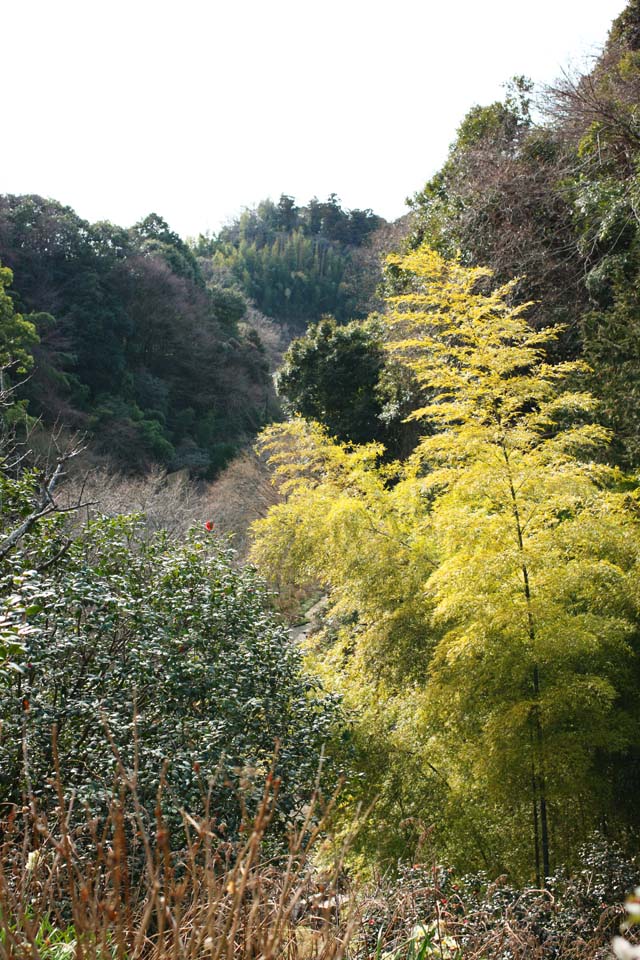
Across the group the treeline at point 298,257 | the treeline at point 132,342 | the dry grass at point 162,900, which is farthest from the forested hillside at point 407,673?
the treeline at point 298,257

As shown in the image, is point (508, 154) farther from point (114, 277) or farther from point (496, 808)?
point (114, 277)

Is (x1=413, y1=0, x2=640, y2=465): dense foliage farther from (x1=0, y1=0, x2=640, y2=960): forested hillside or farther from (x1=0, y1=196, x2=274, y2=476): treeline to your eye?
(x1=0, y1=196, x2=274, y2=476): treeline

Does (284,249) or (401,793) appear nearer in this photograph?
(401,793)

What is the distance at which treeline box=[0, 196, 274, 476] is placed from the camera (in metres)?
16.2

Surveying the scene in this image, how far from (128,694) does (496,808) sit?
2.54 metres

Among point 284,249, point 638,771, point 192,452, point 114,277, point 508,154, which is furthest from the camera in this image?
point 284,249

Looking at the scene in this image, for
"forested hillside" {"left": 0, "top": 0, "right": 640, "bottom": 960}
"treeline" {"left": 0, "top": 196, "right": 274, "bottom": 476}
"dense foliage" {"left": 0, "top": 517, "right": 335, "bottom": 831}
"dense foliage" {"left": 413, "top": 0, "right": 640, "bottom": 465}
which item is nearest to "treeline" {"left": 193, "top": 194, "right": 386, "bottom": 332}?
"treeline" {"left": 0, "top": 196, "right": 274, "bottom": 476}

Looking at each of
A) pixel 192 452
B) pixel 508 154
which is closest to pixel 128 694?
pixel 508 154

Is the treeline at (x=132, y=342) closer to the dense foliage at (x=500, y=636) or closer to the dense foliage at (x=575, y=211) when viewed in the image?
the dense foliage at (x=575, y=211)

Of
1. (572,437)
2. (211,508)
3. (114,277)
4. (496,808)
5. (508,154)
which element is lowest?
(496,808)

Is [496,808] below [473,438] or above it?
below

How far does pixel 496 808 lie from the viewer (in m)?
4.47

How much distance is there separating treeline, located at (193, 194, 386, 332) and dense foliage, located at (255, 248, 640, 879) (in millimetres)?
22559

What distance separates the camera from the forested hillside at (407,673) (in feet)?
6.76
